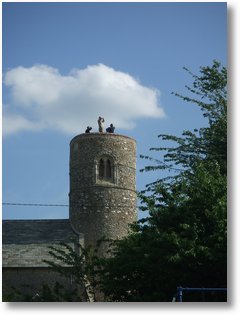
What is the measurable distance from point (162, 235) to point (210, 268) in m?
1.39

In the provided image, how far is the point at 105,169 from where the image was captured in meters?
32.1

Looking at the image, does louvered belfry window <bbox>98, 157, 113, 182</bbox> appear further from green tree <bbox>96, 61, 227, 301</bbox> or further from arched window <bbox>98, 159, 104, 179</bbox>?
green tree <bbox>96, 61, 227, 301</bbox>

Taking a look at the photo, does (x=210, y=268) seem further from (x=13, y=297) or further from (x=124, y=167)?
(x=124, y=167)

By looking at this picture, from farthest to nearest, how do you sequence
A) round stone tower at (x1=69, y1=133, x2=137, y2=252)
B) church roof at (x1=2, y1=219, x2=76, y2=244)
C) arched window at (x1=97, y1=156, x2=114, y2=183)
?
arched window at (x1=97, y1=156, x2=114, y2=183), round stone tower at (x1=69, y1=133, x2=137, y2=252), church roof at (x1=2, y1=219, x2=76, y2=244)

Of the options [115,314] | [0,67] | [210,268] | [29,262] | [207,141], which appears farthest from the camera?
[29,262]

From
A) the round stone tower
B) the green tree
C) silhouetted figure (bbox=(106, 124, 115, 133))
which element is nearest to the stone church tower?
the round stone tower

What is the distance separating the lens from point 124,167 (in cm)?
3228

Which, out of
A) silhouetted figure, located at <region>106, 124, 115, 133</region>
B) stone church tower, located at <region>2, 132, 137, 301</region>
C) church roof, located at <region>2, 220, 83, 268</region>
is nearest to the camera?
church roof, located at <region>2, 220, 83, 268</region>

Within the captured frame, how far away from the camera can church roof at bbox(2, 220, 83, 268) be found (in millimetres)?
29016

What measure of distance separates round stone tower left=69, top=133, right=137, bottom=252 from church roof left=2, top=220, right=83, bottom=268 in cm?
75

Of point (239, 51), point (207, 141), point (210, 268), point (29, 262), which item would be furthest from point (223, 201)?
point (29, 262)

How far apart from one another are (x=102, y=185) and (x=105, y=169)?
0.80 metres

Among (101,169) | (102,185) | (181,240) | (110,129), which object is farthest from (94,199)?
(181,240)

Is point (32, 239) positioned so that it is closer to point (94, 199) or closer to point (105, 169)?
point (94, 199)
